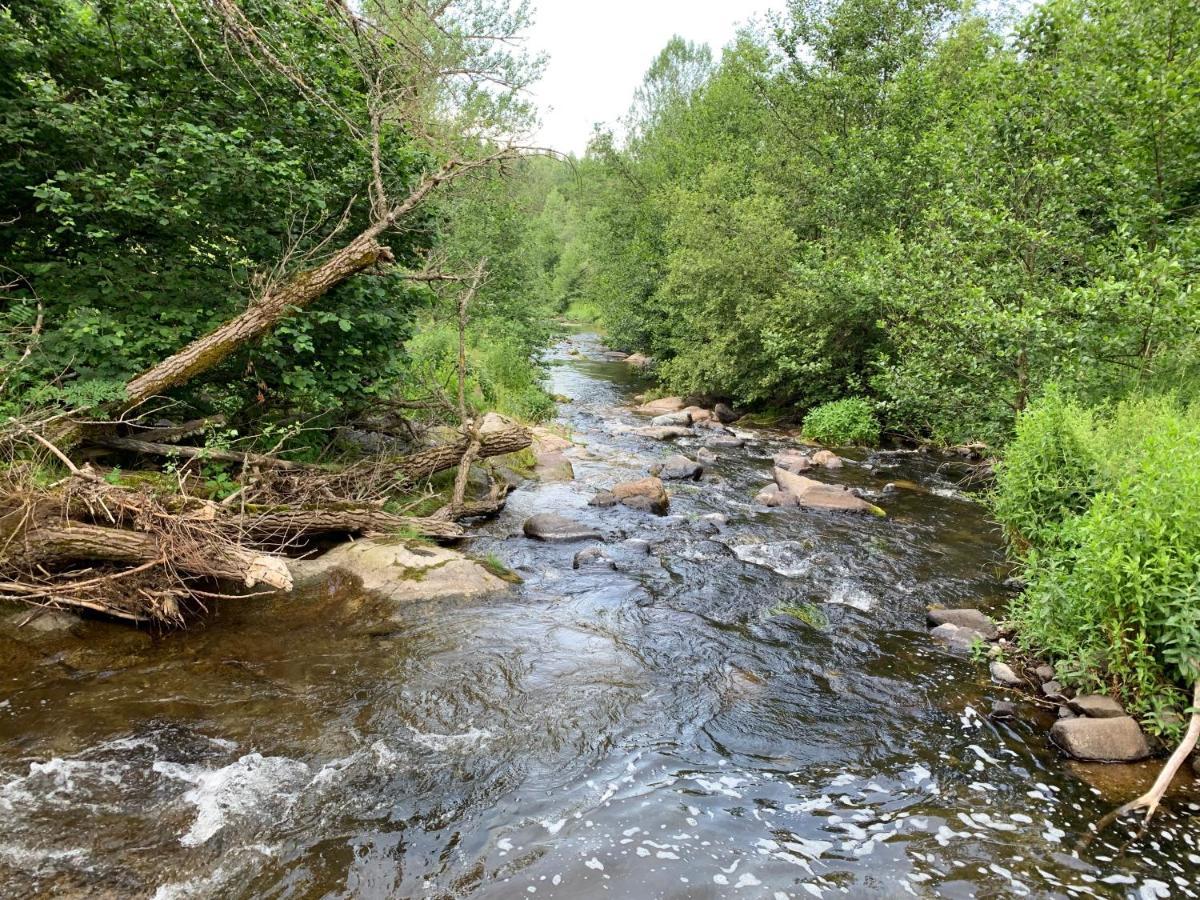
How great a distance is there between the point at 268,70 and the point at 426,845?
25.3 feet

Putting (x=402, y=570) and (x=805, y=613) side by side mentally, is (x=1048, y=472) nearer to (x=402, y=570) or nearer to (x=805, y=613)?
(x=805, y=613)

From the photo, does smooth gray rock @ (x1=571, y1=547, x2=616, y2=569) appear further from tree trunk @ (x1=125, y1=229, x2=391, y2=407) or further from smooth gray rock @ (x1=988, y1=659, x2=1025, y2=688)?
tree trunk @ (x1=125, y1=229, x2=391, y2=407)

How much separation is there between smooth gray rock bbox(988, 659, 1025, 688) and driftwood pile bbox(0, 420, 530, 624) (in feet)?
21.9

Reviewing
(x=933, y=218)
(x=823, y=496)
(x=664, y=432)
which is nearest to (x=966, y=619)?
(x=823, y=496)

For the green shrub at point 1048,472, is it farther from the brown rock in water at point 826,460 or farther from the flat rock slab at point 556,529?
the brown rock in water at point 826,460

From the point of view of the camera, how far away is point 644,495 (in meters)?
11.4

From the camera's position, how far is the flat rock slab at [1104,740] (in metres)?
4.78

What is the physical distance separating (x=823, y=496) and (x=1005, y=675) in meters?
5.87

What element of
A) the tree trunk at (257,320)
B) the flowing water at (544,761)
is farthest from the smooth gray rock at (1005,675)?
the tree trunk at (257,320)

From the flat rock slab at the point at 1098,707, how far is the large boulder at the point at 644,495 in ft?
21.6

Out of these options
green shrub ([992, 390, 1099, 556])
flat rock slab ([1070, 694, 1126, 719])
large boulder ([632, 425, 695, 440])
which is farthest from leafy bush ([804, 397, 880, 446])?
flat rock slab ([1070, 694, 1126, 719])

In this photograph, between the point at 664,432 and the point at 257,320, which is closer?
the point at 257,320

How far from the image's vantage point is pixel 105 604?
5.54 metres

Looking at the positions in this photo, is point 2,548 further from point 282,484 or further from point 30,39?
point 30,39
